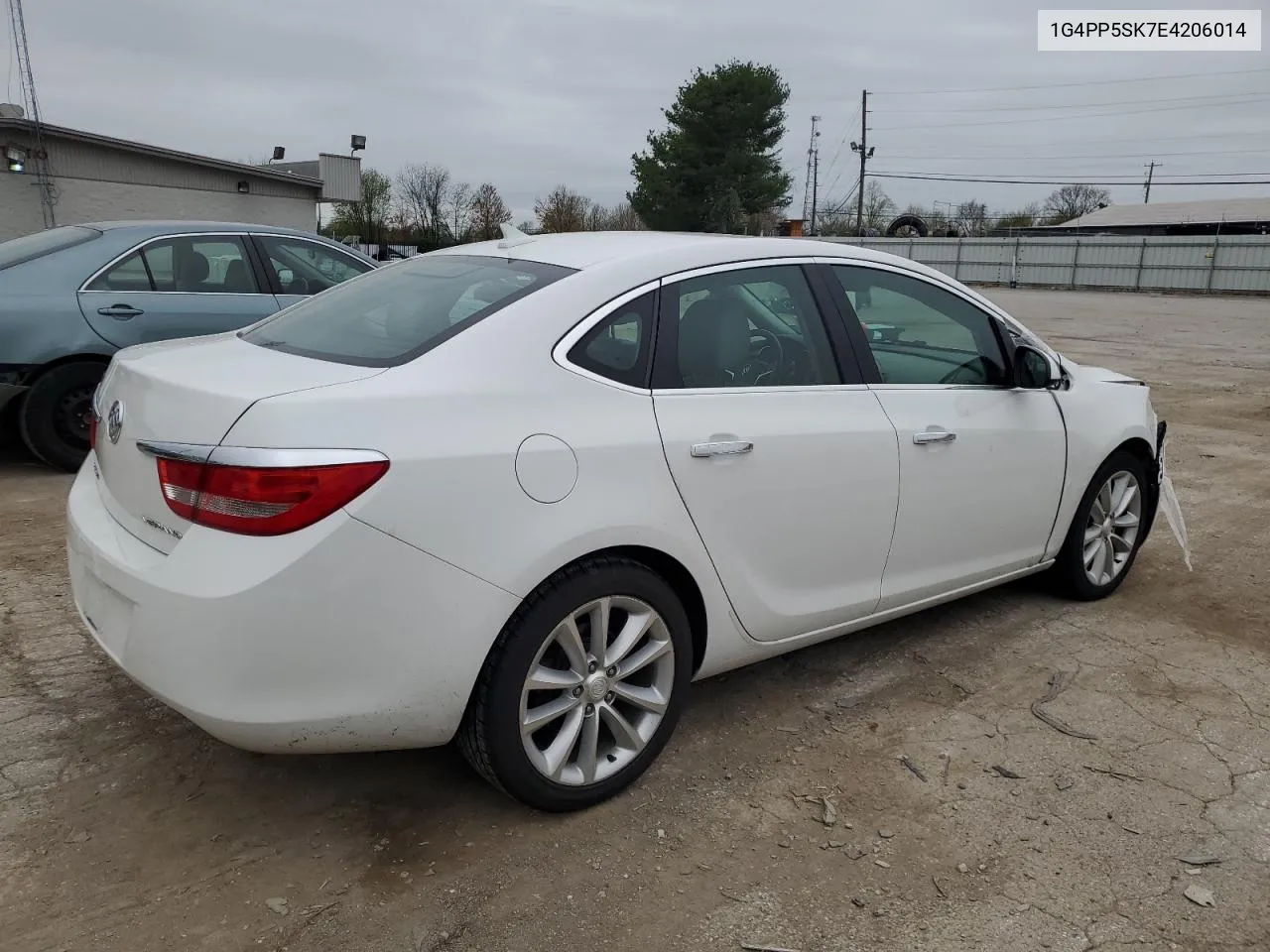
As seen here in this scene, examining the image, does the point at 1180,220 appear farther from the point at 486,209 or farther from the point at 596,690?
the point at 596,690

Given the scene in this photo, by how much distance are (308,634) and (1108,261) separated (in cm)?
4300

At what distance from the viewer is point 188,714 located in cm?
230

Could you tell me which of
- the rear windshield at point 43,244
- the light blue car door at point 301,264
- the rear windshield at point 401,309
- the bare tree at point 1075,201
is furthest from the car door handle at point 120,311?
the bare tree at point 1075,201

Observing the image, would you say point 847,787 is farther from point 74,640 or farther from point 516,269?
point 74,640

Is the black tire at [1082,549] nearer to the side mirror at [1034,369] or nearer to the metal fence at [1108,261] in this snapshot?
the side mirror at [1034,369]

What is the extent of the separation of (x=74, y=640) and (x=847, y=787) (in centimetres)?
294

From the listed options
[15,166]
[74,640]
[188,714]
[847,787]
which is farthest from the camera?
[15,166]

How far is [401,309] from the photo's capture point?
9.72 ft

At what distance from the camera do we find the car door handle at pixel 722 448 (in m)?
2.79

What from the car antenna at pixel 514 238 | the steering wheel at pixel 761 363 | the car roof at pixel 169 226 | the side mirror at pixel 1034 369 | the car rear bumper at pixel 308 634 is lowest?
the car rear bumper at pixel 308 634

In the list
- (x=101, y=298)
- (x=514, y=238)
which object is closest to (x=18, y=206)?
(x=101, y=298)

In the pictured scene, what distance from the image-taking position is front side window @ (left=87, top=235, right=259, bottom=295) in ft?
20.6

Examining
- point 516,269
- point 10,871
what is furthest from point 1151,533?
point 10,871

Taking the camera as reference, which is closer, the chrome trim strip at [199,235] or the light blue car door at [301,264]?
the chrome trim strip at [199,235]
